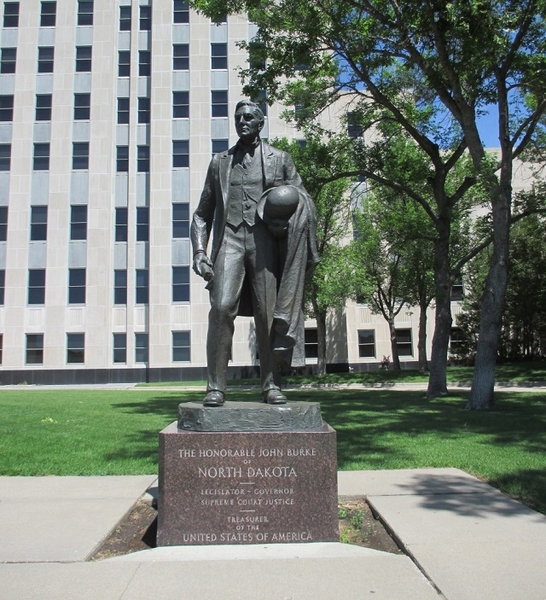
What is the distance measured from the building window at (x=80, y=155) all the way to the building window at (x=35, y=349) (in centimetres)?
1073

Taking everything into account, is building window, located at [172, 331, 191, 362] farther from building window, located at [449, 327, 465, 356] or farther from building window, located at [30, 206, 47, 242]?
building window, located at [449, 327, 465, 356]

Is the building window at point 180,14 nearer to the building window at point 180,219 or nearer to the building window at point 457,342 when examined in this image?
the building window at point 180,219

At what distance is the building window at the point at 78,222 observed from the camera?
34.8 metres

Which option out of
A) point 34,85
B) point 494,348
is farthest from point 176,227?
point 494,348

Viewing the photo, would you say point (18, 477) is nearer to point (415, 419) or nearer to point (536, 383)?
point (415, 419)

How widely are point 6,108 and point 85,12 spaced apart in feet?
27.0

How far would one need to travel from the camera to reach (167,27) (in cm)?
3644

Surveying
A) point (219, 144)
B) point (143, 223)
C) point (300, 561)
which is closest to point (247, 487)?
point (300, 561)

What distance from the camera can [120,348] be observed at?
3478 cm

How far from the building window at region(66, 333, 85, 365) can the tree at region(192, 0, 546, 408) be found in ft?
73.2

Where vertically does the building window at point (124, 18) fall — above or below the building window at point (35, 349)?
above

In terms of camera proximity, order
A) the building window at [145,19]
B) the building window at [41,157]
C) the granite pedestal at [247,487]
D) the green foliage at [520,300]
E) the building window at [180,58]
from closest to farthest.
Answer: the granite pedestal at [247,487], the green foliage at [520,300], the building window at [41,157], the building window at [180,58], the building window at [145,19]

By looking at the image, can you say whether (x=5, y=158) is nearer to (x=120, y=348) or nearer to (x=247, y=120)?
(x=120, y=348)

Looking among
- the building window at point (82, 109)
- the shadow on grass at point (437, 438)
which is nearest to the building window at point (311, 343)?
the building window at point (82, 109)
